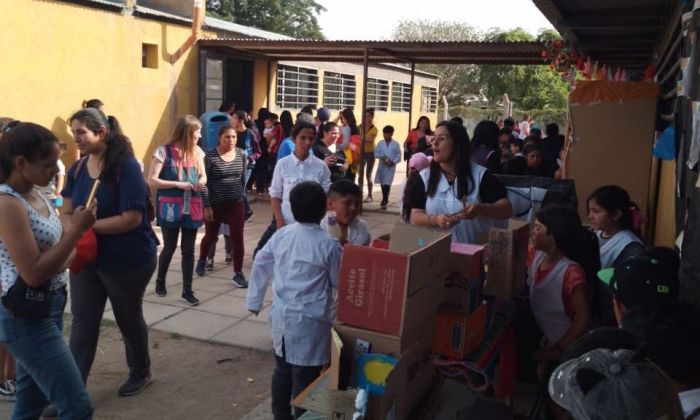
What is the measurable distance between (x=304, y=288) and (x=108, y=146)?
1.49 metres

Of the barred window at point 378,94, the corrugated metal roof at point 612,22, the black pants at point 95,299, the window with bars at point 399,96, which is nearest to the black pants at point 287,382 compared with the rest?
the black pants at point 95,299

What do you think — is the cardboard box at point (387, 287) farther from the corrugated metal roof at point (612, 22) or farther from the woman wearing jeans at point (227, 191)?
the corrugated metal roof at point (612, 22)

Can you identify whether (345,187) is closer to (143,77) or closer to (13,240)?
(13,240)

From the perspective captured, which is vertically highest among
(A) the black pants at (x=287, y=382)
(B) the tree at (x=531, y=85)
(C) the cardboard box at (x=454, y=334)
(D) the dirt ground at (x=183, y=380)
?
(B) the tree at (x=531, y=85)

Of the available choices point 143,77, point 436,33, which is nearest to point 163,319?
point 143,77

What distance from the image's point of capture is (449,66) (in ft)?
134

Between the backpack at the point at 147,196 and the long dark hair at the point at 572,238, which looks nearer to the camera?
the long dark hair at the point at 572,238

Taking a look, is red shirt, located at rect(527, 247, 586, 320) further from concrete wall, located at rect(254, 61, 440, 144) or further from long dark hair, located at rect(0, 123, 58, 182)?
concrete wall, located at rect(254, 61, 440, 144)

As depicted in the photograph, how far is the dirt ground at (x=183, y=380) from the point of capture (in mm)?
3619

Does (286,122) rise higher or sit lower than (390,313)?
higher

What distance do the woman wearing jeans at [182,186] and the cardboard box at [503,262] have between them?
123 inches

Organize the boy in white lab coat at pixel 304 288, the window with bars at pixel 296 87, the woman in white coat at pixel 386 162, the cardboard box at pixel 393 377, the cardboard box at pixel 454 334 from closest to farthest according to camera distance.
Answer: the cardboard box at pixel 393 377, the cardboard box at pixel 454 334, the boy in white lab coat at pixel 304 288, the woman in white coat at pixel 386 162, the window with bars at pixel 296 87

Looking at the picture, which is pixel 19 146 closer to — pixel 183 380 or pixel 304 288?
pixel 304 288

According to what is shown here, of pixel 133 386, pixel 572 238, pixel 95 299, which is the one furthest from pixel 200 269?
pixel 572 238
